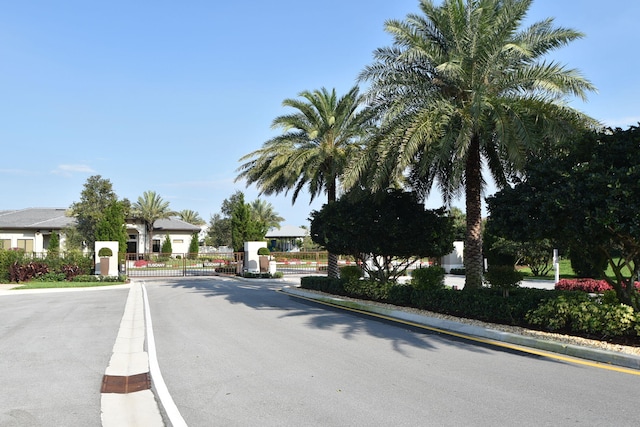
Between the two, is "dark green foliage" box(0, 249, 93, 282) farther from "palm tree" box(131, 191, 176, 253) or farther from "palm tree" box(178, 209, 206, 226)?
"palm tree" box(178, 209, 206, 226)

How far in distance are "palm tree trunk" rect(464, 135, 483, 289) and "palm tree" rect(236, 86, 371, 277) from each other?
681 cm

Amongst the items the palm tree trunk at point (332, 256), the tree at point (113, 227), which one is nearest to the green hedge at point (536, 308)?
the palm tree trunk at point (332, 256)

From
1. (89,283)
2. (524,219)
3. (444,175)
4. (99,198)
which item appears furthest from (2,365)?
(99,198)

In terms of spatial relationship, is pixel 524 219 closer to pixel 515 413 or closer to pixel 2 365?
pixel 515 413

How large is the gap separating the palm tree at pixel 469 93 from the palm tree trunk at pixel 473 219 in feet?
0.09

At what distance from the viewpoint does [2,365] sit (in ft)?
24.8

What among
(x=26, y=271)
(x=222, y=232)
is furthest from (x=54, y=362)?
(x=222, y=232)

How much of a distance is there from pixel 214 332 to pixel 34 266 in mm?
22569

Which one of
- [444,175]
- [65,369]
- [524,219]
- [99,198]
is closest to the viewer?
[65,369]

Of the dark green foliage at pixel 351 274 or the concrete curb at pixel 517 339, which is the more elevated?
the dark green foliage at pixel 351 274

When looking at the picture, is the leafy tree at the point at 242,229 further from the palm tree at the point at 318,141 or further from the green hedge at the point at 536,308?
the green hedge at the point at 536,308

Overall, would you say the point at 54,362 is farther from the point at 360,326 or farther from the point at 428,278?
the point at 428,278

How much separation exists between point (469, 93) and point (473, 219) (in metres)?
3.44

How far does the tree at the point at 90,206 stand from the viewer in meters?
38.8
